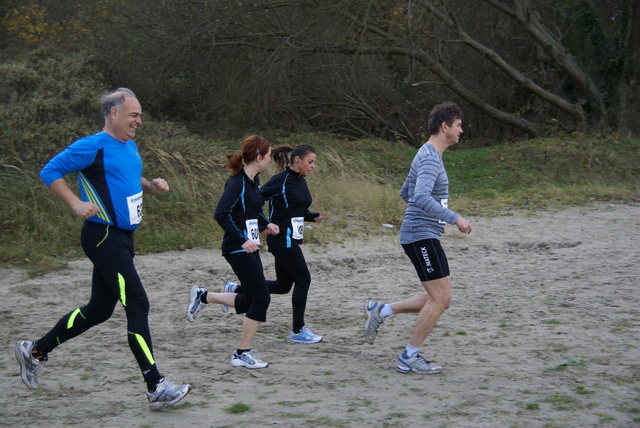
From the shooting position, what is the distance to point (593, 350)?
5410 mm

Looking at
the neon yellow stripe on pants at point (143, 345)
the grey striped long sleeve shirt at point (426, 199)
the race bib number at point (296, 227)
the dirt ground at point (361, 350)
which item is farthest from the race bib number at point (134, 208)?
the grey striped long sleeve shirt at point (426, 199)

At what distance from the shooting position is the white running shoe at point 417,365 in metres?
5.04

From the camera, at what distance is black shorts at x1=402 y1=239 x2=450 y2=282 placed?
498cm

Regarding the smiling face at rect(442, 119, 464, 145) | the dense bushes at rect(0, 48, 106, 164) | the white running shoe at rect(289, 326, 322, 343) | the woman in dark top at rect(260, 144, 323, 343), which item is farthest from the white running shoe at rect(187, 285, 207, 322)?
the dense bushes at rect(0, 48, 106, 164)

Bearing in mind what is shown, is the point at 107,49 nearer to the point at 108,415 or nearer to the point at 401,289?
the point at 401,289

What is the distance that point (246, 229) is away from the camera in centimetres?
530

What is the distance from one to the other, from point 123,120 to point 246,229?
1299 millimetres

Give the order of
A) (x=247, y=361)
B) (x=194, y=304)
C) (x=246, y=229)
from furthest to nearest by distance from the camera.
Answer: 1. (x=194, y=304)
2. (x=246, y=229)
3. (x=247, y=361)

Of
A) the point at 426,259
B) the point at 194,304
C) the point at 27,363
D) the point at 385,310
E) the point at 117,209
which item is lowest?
the point at 27,363

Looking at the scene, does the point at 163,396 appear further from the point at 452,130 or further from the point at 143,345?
the point at 452,130

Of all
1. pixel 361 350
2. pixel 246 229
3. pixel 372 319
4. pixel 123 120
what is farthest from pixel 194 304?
pixel 123 120

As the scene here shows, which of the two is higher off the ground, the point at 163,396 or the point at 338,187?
the point at 338,187

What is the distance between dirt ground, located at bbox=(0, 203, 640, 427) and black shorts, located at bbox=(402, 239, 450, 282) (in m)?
0.71

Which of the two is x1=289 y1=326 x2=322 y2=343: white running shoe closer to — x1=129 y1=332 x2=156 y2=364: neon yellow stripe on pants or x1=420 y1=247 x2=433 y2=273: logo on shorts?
x1=420 y1=247 x2=433 y2=273: logo on shorts
